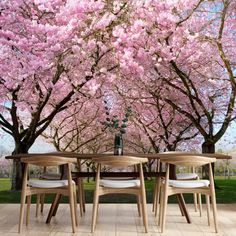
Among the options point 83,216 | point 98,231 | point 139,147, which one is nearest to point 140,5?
point 83,216

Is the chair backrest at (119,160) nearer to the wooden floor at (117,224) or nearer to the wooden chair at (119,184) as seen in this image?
the wooden chair at (119,184)

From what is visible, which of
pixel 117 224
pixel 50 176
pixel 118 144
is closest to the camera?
pixel 117 224

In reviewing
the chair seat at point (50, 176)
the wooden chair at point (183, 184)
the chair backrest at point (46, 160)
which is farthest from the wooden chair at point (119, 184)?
the chair seat at point (50, 176)

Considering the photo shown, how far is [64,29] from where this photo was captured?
7355 mm

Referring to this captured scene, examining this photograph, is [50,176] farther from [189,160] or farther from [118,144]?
[189,160]

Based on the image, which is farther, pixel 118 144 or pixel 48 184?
pixel 118 144

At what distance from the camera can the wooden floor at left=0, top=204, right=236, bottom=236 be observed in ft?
14.8

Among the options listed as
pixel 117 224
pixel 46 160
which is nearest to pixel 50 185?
pixel 46 160

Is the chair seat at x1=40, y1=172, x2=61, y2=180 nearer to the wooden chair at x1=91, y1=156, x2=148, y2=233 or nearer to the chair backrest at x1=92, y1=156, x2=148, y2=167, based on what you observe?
the wooden chair at x1=91, y1=156, x2=148, y2=233

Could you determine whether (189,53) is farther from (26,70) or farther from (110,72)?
(26,70)

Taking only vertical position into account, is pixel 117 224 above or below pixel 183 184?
below

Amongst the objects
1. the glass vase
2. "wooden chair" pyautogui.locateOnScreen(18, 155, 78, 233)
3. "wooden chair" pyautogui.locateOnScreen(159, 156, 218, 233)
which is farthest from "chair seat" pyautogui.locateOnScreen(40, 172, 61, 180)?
"wooden chair" pyautogui.locateOnScreen(159, 156, 218, 233)

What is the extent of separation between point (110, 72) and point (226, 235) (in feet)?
18.0

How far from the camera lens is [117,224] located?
16.4 feet
